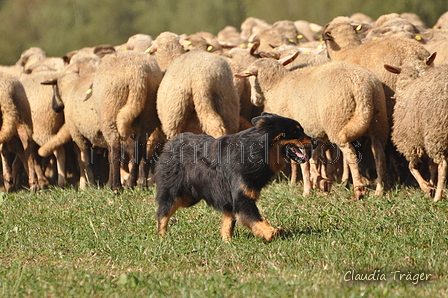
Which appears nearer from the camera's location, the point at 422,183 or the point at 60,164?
the point at 422,183

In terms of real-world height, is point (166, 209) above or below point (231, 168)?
below

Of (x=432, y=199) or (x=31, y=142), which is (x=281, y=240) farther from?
(x=31, y=142)

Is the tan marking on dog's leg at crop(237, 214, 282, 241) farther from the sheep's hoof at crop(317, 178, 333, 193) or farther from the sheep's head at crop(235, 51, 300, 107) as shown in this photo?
the sheep's head at crop(235, 51, 300, 107)

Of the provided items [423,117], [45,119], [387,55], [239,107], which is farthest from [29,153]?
[423,117]

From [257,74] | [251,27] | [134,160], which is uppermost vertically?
[257,74]

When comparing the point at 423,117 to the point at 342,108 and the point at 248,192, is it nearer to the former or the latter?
the point at 342,108

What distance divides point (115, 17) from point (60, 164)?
27.8m

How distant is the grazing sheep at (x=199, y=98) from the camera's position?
25.7ft

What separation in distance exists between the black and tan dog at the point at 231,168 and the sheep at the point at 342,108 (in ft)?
6.80

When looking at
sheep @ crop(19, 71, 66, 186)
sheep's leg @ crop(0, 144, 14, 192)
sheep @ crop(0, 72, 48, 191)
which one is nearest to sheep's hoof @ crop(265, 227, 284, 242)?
sheep @ crop(0, 72, 48, 191)

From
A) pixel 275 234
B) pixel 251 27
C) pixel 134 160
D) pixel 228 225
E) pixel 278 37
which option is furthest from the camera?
pixel 251 27

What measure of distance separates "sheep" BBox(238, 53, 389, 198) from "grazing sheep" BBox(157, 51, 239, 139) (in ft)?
2.25

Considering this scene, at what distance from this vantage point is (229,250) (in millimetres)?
4715

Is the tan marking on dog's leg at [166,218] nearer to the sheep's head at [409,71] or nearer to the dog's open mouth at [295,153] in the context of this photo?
the dog's open mouth at [295,153]
